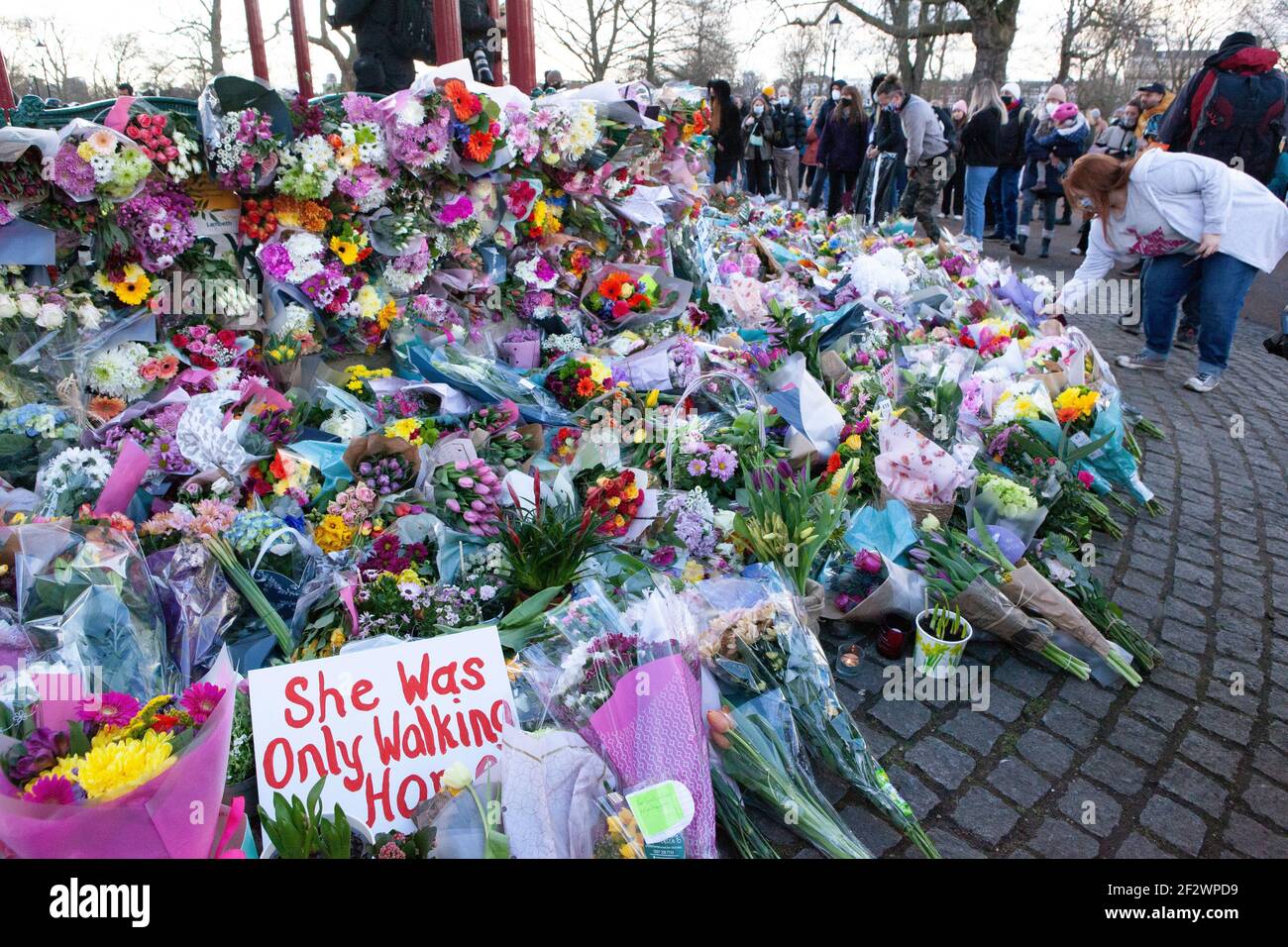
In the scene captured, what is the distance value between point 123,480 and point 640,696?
6.62ft

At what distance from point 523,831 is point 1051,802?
1.53m

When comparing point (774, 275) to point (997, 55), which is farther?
point (997, 55)

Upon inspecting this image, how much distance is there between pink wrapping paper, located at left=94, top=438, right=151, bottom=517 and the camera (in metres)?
2.72

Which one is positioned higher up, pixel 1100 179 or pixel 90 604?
pixel 1100 179

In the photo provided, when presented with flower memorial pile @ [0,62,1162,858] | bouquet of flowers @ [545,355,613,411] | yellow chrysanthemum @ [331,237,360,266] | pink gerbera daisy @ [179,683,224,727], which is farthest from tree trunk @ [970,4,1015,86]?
pink gerbera daisy @ [179,683,224,727]

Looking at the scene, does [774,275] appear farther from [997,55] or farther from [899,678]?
[997,55]

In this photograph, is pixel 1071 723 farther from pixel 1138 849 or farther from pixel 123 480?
pixel 123 480

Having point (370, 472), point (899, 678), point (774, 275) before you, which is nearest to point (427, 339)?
point (370, 472)

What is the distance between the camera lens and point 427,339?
159 inches

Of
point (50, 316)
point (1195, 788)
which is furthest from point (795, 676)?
point (50, 316)

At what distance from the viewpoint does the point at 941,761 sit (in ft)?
7.88

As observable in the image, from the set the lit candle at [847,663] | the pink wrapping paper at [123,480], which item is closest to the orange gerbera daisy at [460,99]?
the pink wrapping paper at [123,480]

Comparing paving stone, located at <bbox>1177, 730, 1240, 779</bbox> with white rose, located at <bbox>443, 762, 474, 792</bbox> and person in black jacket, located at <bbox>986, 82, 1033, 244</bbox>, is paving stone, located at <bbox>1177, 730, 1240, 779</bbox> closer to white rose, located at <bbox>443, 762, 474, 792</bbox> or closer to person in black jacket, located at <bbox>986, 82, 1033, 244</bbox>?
white rose, located at <bbox>443, 762, 474, 792</bbox>

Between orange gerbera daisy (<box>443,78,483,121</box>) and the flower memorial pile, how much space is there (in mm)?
18
